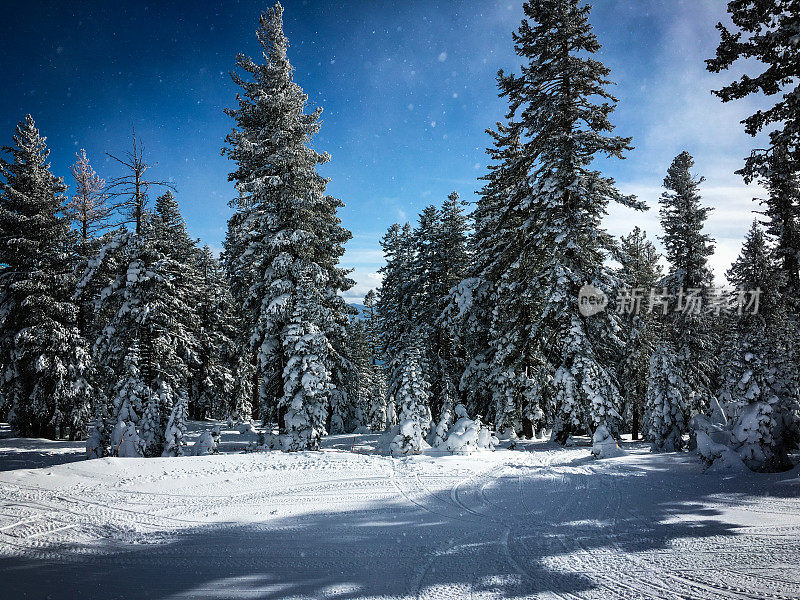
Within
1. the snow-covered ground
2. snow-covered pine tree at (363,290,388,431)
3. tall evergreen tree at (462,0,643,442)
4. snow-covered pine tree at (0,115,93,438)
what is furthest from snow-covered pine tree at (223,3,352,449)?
snow-covered pine tree at (363,290,388,431)

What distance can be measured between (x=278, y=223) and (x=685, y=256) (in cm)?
2100

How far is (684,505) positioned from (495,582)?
4.92 metres

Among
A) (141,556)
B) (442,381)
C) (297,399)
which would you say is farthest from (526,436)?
(141,556)

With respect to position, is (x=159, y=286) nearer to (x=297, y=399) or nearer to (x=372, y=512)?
(x=297, y=399)

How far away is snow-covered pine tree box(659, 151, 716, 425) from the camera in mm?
21391

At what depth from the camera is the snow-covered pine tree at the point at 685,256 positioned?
70.2 feet

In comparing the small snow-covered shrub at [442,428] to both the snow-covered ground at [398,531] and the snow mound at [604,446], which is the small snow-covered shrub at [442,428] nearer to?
the snow-covered ground at [398,531]

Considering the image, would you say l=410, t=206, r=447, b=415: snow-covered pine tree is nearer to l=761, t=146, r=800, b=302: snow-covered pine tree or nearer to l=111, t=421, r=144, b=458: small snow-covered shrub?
l=111, t=421, r=144, b=458: small snow-covered shrub

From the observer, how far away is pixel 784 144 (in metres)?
8.98

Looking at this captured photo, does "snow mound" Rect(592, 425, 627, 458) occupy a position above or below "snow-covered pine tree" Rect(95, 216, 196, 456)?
below

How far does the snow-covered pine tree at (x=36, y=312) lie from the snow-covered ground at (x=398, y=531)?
1377 centimetres

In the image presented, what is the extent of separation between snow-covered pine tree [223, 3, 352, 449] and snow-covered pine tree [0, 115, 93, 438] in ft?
36.1

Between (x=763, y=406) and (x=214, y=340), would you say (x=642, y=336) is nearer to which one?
(x=763, y=406)

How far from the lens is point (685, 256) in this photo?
70.4 feet
